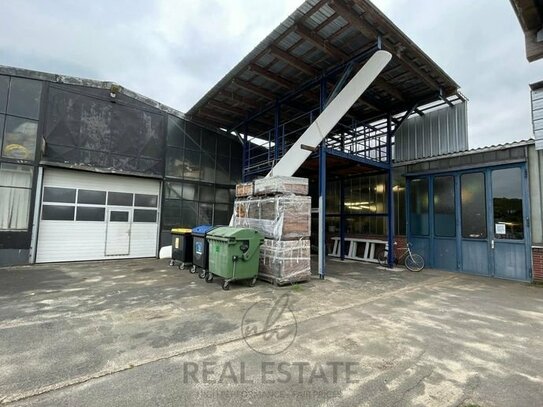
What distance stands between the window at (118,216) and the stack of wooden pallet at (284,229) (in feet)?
19.8

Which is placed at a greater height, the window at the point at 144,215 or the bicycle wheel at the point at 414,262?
the window at the point at 144,215

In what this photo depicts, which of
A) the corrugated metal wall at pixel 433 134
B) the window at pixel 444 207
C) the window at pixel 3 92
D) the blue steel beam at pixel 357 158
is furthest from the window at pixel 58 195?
the window at pixel 444 207

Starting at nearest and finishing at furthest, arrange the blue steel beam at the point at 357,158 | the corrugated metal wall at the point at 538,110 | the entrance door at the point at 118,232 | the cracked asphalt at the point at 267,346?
the cracked asphalt at the point at 267,346 → the corrugated metal wall at the point at 538,110 → the blue steel beam at the point at 357,158 → the entrance door at the point at 118,232

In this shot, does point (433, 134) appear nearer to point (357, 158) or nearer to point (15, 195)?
point (357, 158)

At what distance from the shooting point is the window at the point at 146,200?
10.8 metres

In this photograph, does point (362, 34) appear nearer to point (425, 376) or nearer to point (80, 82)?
point (425, 376)

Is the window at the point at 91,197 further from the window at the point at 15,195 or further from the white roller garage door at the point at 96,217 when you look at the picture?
the window at the point at 15,195

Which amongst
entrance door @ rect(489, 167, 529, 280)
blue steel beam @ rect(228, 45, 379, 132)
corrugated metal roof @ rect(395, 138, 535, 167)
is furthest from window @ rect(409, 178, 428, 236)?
blue steel beam @ rect(228, 45, 379, 132)

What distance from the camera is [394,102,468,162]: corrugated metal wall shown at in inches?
363

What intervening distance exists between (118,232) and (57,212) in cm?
196

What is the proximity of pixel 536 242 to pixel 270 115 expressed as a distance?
9.46 meters

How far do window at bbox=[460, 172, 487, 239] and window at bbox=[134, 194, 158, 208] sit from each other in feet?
36.1

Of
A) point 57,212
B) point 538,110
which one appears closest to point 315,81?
point 538,110

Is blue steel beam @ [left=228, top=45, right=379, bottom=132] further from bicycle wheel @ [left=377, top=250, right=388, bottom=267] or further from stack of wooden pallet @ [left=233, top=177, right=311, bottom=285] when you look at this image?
bicycle wheel @ [left=377, top=250, right=388, bottom=267]
